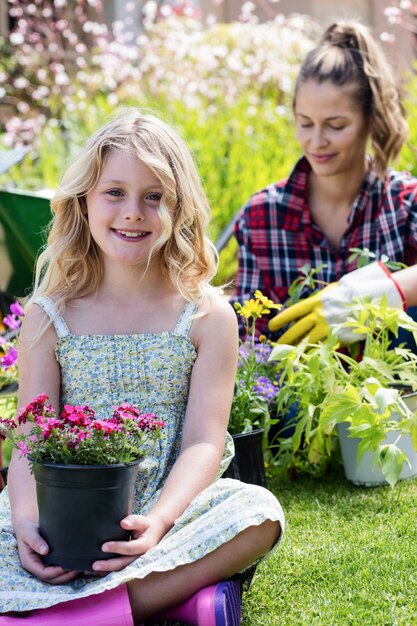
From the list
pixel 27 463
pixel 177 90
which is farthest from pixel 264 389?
pixel 177 90

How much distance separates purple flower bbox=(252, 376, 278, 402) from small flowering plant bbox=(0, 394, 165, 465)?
35.0 inches

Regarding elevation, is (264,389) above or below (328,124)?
below

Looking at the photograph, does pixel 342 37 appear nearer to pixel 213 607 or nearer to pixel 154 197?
pixel 154 197

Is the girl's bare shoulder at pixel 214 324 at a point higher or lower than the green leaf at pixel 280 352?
higher

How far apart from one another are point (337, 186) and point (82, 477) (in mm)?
1779

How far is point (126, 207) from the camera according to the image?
2273 millimetres

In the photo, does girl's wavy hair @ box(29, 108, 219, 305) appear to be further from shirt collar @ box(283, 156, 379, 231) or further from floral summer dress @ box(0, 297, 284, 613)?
shirt collar @ box(283, 156, 379, 231)

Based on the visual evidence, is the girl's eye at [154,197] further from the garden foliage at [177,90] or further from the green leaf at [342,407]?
the garden foliage at [177,90]

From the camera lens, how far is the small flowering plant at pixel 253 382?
107 inches

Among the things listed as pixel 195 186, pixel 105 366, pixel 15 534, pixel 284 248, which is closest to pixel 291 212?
pixel 284 248

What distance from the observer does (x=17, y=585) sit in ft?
6.51

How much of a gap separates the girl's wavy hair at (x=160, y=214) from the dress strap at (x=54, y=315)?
33mm

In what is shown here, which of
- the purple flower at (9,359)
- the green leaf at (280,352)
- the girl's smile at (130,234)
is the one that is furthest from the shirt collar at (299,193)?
the girl's smile at (130,234)

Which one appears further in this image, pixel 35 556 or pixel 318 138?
pixel 318 138
